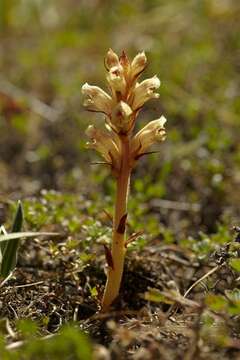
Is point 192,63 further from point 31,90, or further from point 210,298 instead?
point 210,298

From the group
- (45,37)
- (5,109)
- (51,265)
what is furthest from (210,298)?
(45,37)

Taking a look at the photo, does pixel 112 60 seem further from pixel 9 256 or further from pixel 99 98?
pixel 9 256

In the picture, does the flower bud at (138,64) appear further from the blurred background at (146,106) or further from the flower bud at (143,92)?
the blurred background at (146,106)

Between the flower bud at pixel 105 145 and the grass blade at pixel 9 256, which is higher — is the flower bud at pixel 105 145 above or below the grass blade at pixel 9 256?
above

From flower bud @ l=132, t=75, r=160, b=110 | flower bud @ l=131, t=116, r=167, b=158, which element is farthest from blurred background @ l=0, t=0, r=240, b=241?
flower bud @ l=132, t=75, r=160, b=110

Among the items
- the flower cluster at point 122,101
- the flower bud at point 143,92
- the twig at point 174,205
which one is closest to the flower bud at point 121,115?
the flower cluster at point 122,101

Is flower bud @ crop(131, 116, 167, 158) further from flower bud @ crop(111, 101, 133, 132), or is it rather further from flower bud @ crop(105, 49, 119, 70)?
flower bud @ crop(105, 49, 119, 70)
